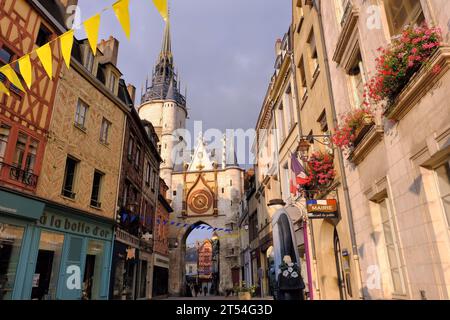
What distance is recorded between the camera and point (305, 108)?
11.4m

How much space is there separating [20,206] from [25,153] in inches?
69.5

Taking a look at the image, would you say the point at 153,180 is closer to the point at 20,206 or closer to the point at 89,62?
the point at 89,62

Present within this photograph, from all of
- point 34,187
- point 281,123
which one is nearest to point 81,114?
point 34,187

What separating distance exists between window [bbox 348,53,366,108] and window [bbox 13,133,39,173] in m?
10.0

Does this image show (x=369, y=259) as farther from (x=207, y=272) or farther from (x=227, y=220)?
(x=207, y=272)

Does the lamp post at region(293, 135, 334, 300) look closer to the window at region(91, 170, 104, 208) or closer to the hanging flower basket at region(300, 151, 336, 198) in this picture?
the hanging flower basket at region(300, 151, 336, 198)

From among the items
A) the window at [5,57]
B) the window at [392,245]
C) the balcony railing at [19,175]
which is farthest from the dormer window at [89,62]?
the window at [392,245]

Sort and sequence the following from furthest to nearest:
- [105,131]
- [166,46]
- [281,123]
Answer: [166,46], [281,123], [105,131]

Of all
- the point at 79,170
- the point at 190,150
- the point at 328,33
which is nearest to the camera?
the point at 328,33

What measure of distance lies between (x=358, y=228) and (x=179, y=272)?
115 ft

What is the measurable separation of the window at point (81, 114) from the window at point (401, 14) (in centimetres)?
1162

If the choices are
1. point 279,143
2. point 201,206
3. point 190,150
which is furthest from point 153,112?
point 279,143

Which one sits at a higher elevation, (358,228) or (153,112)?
(153,112)

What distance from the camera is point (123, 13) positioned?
427cm
